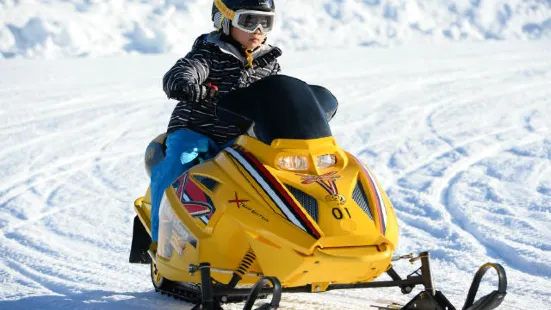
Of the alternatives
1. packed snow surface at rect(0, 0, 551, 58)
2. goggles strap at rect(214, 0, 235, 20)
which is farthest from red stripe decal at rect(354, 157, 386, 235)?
packed snow surface at rect(0, 0, 551, 58)

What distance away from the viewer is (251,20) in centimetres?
439

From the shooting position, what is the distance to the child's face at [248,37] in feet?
14.6

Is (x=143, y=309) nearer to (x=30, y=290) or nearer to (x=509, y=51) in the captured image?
(x=30, y=290)

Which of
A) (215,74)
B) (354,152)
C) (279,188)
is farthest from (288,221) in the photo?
(354,152)

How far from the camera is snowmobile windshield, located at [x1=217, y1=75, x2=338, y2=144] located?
3680 millimetres

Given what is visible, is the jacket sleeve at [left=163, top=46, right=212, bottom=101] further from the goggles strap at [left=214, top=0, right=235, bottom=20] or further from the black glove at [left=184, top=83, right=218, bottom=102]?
the goggles strap at [left=214, top=0, right=235, bottom=20]

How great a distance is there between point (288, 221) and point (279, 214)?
6 centimetres

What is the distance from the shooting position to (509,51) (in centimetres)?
1827

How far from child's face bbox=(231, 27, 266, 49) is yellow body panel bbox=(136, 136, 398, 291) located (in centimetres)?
82

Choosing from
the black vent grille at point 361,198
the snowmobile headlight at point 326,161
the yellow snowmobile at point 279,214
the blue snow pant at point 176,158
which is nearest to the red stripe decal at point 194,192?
the yellow snowmobile at point 279,214

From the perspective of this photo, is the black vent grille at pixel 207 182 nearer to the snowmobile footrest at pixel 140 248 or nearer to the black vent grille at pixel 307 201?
the black vent grille at pixel 307 201

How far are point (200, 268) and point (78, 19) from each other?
14165mm

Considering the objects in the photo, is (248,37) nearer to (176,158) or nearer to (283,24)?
(176,158)

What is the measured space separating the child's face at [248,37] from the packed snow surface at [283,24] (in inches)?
485
